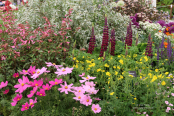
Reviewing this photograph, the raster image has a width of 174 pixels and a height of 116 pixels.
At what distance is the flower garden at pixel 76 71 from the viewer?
1.77m

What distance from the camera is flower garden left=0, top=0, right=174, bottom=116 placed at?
1767mm

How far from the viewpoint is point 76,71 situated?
2396mm

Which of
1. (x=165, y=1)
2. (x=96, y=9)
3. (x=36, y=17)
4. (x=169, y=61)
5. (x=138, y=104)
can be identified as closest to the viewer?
(x=138, y=104)

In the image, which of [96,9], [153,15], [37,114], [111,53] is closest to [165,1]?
[153,15]

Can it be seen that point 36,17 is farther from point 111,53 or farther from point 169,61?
point 169,61

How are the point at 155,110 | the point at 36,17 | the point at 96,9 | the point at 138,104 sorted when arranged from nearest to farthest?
1. the point at 155,110
2. the point at 138,104
3. the point at 36,17
4. the point at 96,9

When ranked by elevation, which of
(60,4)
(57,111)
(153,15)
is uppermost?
(60,4)

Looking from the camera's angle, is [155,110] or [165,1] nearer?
[155,110]

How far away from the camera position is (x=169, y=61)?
10.4 ft

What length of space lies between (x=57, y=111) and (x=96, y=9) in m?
3.23

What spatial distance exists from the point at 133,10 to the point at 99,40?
3.67m

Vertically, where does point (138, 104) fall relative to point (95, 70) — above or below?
below

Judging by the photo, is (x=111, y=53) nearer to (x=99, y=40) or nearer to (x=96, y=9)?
(x=99, y=40)

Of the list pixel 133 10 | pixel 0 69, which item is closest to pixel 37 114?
pixel 0 69
